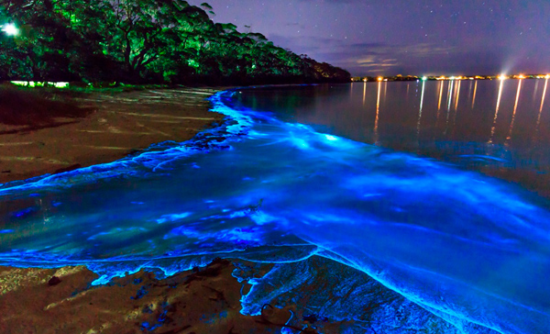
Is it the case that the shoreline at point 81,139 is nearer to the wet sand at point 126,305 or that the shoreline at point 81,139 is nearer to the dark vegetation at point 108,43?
the wet sand at point 126,305

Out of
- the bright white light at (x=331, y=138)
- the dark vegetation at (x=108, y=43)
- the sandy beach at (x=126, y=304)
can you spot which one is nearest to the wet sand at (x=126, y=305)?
the sandy beach at (x=126, y=304)

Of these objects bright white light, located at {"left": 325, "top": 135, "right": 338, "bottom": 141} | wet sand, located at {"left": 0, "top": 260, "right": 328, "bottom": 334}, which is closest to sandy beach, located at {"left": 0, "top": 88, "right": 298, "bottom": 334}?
wet sand, located at {"left": 0, "top": 260, "right": 328, "bottom": 334}

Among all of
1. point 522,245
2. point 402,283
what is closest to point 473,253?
point 522,245

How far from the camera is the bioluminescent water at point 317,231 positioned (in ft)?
8.16

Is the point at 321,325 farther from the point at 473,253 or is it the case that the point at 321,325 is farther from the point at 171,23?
the point at 171,23

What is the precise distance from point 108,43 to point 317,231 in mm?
34910

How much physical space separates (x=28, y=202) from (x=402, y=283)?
15.9 feet

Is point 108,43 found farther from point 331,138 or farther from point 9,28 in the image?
point 331,138

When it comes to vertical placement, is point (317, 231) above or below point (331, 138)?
below

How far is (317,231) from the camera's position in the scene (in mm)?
3732

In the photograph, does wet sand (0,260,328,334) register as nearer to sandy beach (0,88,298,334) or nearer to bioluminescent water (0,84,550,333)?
sandy beach (0,88,298,334)

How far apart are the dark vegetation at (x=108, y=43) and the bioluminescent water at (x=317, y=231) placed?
16.3 meters

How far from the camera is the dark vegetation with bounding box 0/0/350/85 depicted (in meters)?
20.8

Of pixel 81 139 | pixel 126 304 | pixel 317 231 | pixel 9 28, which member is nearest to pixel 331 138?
pixel 317 231
